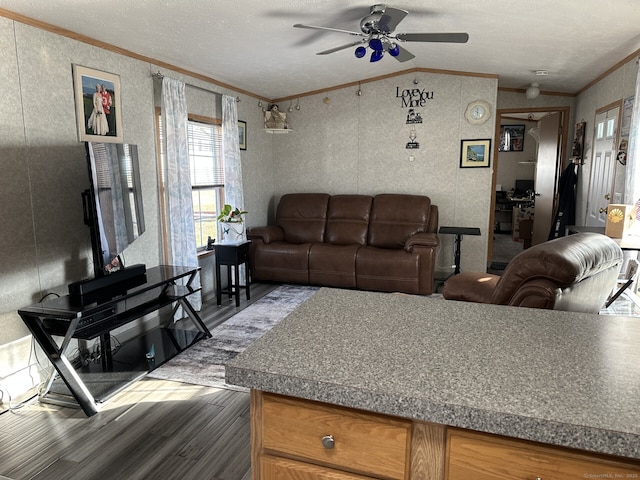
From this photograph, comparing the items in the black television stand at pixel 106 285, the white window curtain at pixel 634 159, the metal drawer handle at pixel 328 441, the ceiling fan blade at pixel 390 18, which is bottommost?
the black television stand at pixel 106 285

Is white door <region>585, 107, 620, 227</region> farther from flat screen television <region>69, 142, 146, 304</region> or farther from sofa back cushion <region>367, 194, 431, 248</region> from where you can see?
flat screen television <region>69, 142, 146, 304</region>

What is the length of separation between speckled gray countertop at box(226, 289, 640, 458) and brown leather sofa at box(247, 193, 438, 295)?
350cm

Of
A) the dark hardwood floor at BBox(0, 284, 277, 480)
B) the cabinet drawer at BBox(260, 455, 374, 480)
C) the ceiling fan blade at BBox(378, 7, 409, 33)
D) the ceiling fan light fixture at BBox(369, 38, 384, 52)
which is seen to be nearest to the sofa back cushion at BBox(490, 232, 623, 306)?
the cabinet drawer at BBox(260, 455, 374, 480)

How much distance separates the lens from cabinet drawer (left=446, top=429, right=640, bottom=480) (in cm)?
78

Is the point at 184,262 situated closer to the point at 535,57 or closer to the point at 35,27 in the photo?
the point at 35,27

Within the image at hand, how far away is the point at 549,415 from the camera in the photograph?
784 mm

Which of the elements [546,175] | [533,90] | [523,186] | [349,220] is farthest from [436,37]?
[523,186]

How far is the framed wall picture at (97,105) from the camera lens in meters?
3.12

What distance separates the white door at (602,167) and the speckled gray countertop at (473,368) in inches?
146

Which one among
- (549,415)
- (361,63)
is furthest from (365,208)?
(549,415)

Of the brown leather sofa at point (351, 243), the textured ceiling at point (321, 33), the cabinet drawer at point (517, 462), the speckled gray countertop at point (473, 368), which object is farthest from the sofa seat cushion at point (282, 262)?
the cabinet drawer at point (517, 462)

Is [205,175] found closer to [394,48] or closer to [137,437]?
[394,48]

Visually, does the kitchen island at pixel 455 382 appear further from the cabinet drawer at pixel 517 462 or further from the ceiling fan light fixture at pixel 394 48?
the ceiling fan light fixture at pixel 394 48

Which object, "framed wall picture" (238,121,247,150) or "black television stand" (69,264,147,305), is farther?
"framed wall picture" (238,121,247,150)
